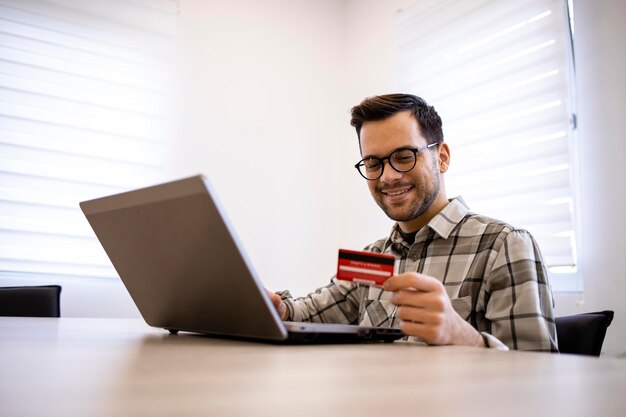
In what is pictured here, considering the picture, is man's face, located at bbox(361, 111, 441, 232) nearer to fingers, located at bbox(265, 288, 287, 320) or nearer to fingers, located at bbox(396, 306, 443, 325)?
fingers, located at bbox(265, 288, 287, 320)

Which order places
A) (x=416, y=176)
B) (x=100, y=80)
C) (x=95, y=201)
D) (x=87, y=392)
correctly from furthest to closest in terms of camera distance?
(x=100, y=80) → (x=416, y=176) → (x=95, y=201) → (x=87, y=392)

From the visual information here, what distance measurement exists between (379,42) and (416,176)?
6.02 feet

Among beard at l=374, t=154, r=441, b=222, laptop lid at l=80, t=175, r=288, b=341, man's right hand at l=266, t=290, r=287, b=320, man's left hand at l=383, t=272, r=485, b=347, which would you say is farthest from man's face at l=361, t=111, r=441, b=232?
laptop lid at l=80, t=175, r=288, b=341

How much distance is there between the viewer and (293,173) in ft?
10.5

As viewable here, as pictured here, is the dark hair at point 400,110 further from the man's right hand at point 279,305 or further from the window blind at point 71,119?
the window blind at point 71,119

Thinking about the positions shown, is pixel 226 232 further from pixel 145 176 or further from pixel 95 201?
pixel 145 176

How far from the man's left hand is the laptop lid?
237 millimetres

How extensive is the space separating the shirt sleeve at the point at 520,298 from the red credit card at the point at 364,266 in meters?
0.47

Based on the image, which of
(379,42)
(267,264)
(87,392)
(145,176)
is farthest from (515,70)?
(87,392)

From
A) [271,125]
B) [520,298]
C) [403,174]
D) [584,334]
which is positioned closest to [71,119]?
[271,125]

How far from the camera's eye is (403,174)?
1.59 metres

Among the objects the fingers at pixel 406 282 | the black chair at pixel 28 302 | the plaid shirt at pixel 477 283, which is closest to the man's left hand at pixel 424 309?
the fingers at pixel 406 282

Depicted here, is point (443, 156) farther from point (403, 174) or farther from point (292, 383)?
point (292, 383)

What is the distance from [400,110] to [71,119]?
66.1 inches
